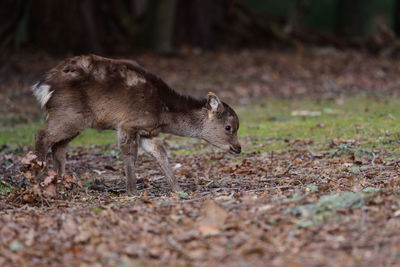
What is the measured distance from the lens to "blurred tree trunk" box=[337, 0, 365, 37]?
32406 mm

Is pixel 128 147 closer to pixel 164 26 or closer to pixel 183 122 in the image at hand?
pixel 183 122

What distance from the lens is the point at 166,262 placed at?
17.0 ft

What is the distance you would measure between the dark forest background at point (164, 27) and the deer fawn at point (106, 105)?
43.7 ft

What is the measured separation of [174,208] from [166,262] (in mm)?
1576

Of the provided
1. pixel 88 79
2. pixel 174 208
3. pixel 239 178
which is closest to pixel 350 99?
pixel 239 178

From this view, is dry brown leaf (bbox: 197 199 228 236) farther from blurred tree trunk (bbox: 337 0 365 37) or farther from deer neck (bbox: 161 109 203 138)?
blurred tree trunk (bbox: 337 0 365 37)

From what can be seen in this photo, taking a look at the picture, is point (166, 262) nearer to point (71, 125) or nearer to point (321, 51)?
point (71, 125)

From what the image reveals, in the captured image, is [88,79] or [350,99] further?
[350,99]

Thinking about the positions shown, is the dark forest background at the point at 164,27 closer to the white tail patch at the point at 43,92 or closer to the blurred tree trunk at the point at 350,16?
the blurred tree trunk at the point at 350,16

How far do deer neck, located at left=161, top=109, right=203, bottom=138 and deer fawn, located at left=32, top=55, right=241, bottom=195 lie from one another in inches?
2.2

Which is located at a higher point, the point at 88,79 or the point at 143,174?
the point at 88,79

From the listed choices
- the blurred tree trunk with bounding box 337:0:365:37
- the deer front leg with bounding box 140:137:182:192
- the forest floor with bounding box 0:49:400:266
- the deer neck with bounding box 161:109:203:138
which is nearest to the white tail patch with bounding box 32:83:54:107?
the forest floor with bounding box 0:49:400:266

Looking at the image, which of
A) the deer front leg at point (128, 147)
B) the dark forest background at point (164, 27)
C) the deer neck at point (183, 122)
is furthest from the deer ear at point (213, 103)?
the dark forest background at point (164, 27)

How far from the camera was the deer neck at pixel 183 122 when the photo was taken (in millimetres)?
9422
